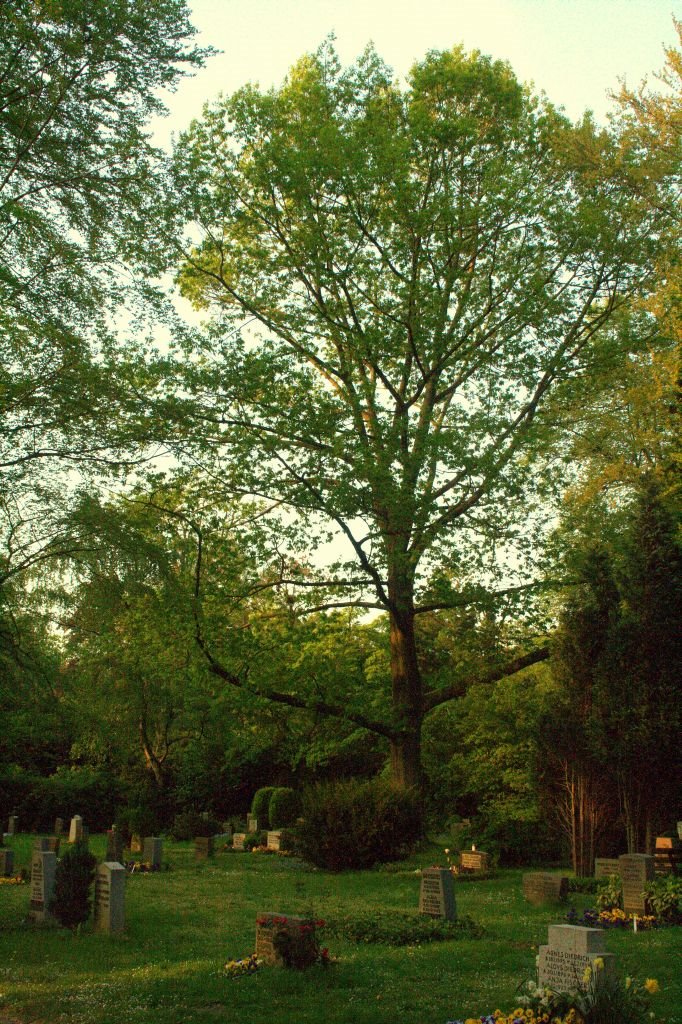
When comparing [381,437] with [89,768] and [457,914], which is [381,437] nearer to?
[457,914]

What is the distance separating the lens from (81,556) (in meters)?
16.8

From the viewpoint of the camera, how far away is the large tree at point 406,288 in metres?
21.9

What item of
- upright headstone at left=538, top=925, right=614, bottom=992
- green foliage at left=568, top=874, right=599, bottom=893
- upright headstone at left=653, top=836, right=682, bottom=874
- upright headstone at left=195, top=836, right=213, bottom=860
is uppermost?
upright headstone at left=538, top=925, right=614, bottom=992

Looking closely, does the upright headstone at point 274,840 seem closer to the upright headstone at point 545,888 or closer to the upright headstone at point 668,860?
the upright headstone at point 668,860

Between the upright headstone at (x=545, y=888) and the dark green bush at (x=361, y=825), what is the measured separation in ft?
20.7

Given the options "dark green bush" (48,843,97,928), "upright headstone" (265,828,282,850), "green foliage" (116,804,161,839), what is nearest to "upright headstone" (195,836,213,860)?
"green foliage" (116,804,161,839)

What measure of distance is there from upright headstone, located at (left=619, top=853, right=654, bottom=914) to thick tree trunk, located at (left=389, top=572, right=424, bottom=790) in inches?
396

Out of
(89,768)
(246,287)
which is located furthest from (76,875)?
(89,768)

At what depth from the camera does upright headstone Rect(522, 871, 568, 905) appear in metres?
15.8

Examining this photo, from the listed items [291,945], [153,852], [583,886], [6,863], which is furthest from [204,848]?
[291,945]

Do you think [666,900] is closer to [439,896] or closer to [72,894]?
[439,896]

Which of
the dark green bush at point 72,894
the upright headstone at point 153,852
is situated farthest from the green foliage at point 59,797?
the dark green bush at point 72,894

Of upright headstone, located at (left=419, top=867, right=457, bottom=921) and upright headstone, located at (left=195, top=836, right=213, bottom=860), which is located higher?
upright headstone, located at (left=419, top=867, right=457, bottom=921)

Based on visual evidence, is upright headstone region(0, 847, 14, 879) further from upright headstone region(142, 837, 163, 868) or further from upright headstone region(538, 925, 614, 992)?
upright headstone region(538, 925, 614, 992)
